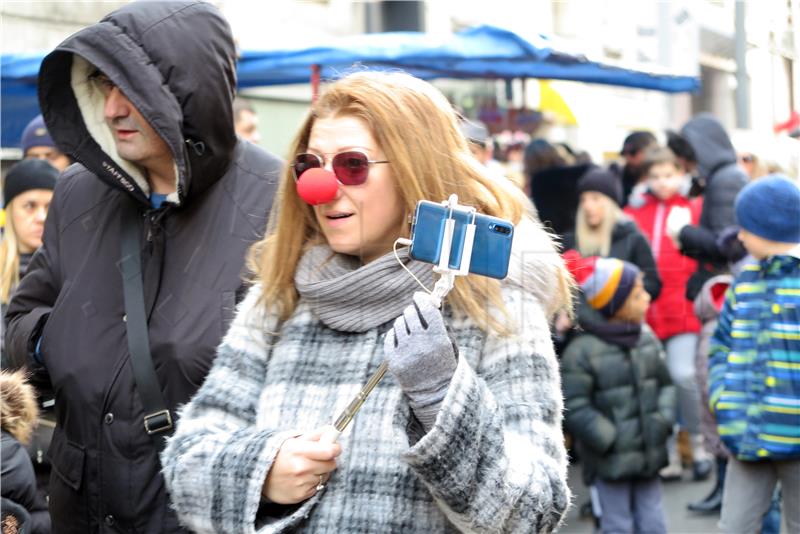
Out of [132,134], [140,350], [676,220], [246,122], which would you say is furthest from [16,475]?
[676,220]

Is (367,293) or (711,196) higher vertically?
(367,293)

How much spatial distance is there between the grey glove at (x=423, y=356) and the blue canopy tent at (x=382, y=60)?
475 centimetres

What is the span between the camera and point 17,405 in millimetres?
3012

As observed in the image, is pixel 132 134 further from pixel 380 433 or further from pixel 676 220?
pixel 676 220

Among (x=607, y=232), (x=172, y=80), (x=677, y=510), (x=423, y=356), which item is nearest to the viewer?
(x=423, y=356)

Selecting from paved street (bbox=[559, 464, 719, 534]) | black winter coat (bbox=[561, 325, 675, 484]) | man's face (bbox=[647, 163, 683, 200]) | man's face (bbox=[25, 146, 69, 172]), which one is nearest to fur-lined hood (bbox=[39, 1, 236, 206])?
black winter coat (bbox=[561, 325, 675, 484])

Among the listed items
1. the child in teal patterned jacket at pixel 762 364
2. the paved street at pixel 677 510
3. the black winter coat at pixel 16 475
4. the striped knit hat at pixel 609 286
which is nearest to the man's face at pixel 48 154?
the striped knit hat at pixel 609 286

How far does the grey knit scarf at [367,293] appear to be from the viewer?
2.23 m

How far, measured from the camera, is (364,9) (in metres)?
12.4

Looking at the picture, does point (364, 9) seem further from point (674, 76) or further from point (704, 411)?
point (704, 411)

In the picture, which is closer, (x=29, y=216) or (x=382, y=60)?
(x=29, y=216)

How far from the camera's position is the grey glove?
1.92 m

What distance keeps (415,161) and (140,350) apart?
89cm

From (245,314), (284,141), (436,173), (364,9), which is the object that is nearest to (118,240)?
(245,314)
